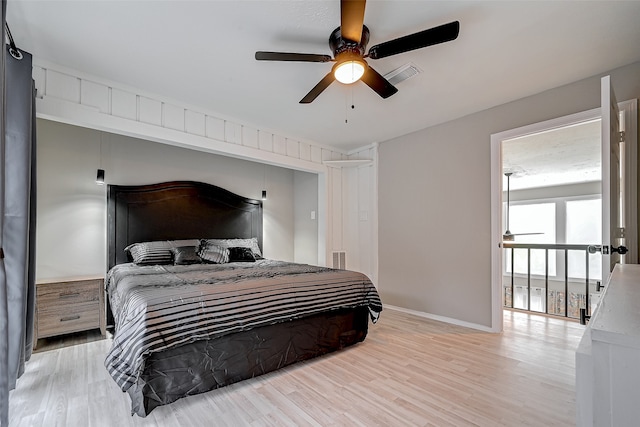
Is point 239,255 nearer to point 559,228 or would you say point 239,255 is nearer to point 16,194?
point 16,194

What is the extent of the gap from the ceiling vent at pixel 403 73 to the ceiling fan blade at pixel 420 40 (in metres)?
0.72

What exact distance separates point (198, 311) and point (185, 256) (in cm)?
186

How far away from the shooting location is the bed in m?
1.80

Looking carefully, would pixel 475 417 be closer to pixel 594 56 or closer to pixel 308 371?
pixel 308 371

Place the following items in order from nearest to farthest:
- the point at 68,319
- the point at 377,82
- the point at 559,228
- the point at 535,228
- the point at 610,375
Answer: the point at 610,375, the point at 377,82, the point at 68,319, the point at 559,228, the point at 535,228

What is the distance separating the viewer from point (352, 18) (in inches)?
64.7

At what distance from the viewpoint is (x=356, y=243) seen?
4898 mm

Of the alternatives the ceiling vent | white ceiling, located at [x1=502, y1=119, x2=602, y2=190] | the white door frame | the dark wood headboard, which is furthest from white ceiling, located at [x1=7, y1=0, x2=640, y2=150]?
Result: the dark wood headboard

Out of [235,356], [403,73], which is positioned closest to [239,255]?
[235,356]

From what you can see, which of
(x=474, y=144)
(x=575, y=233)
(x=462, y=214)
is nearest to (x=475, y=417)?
(x=462, y=214)

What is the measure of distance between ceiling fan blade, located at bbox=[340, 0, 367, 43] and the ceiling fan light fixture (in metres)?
0.14

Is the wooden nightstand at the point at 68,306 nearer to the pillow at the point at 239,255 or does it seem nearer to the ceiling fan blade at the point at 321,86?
the pillow at the point at 239,255

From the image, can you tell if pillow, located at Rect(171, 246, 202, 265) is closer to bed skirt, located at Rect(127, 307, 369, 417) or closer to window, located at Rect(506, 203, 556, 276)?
bed skirt, located at Rect(127, 307, 369, 417)

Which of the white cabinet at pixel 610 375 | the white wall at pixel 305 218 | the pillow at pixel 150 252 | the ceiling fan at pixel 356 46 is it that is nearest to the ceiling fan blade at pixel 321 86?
the ceiling fan at pixel 356 46
